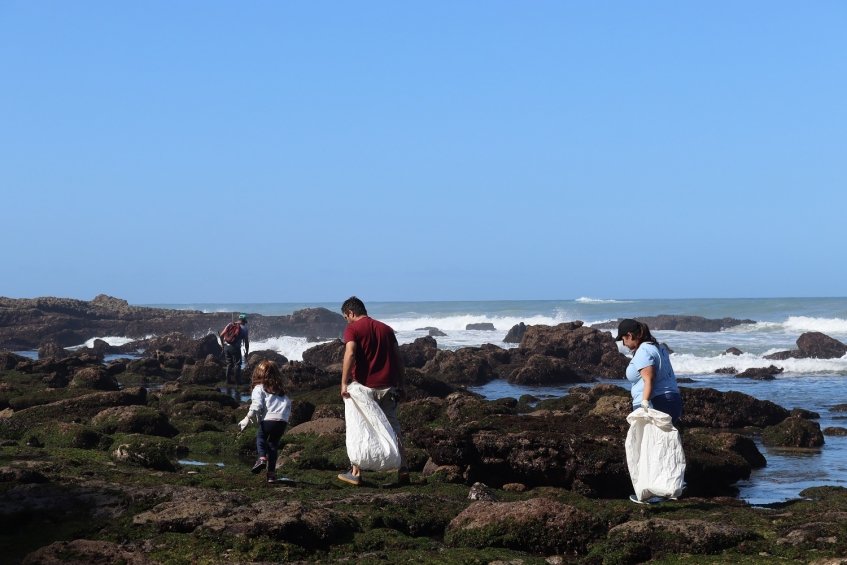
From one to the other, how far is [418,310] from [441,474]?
109m

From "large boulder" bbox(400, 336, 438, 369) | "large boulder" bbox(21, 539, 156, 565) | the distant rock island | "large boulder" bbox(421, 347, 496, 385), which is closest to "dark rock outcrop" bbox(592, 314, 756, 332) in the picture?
the distant rock island

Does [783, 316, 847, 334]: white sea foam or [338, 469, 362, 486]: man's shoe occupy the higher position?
[783, 316, 847, 334]: white sea foam

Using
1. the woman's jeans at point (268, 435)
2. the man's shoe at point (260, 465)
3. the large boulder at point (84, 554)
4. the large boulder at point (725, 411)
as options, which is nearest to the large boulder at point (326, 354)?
the large boulder at point (725, 411)

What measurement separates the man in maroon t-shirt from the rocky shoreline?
0.96 metres

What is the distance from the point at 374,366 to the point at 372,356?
0.12m

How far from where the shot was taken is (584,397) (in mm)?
22188

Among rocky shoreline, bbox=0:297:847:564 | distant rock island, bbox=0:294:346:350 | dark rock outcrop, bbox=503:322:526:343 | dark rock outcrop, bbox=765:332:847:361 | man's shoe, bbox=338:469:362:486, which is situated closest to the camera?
rocky shoreline, bbox=0:297:847:564

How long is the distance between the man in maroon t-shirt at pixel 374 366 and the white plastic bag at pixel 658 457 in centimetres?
294

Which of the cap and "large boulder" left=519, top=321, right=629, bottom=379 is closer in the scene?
the cap

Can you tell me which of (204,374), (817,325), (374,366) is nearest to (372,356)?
(374,366)

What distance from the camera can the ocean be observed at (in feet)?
51.3

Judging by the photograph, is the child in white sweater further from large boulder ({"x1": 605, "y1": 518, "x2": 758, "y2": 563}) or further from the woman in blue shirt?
large boulder ({"x1": 605, "y1": 518, "x2": 758, "y2": 563})

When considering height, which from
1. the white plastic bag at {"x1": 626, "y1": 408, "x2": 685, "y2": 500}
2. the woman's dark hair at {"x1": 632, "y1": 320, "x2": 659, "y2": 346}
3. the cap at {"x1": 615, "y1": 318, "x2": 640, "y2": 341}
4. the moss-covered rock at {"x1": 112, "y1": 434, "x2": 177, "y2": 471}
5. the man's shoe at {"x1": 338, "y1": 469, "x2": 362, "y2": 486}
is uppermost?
the cap at {"x1": 615, "y1": 318, "x2": 640, "y2": 341}

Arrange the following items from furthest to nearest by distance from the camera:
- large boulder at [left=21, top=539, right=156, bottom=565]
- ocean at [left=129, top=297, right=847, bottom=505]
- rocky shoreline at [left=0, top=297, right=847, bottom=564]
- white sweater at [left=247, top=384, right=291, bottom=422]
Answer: ocean at [left=129, top=297, right=847, bottom=505], white sweater at [left=247, top=384, right=291, bottom=422], rocky shoreline at [left=0, top=297, right=847, bottom=564], large boulder at [left=21, top=539, right=156, bottom=565]
